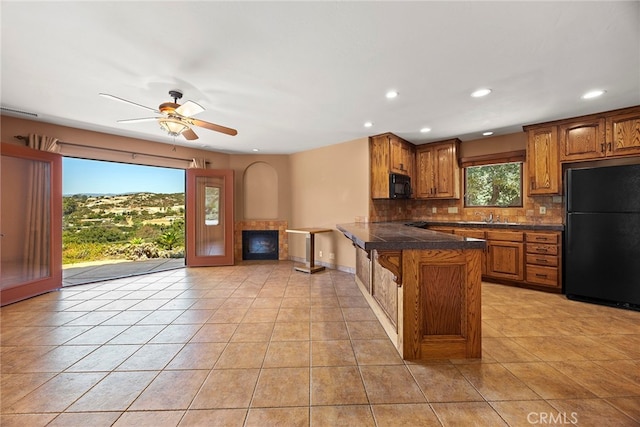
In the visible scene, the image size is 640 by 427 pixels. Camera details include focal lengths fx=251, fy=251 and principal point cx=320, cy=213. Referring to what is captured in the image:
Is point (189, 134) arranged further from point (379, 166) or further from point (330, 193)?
point (379, 166)

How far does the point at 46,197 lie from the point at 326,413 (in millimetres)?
4858

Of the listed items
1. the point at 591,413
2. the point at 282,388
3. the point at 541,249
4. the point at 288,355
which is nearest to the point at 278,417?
the point at 282,388

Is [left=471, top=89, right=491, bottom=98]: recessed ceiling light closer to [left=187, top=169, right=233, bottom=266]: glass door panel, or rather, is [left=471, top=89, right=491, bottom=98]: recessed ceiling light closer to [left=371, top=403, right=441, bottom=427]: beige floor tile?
[left=371, top=403, right=441, bottom=427]: beige floor tile

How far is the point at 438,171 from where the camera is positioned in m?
4.86

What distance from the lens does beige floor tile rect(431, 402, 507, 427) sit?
55.9 inches

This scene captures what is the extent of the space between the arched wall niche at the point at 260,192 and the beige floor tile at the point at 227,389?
4.28m

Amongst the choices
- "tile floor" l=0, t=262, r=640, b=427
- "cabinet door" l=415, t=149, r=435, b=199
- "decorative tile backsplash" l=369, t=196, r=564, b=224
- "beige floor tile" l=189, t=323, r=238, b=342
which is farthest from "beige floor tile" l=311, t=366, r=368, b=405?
"cabinet door" l=415, t=149, r=435, b=199

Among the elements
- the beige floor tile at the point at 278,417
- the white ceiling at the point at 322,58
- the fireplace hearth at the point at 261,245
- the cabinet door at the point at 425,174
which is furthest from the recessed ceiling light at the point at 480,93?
the fireplace hearth at the point at 261,245

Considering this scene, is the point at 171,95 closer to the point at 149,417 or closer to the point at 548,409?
the point at 149,417

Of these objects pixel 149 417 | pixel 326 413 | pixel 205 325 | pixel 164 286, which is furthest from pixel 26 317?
pixel 326 413

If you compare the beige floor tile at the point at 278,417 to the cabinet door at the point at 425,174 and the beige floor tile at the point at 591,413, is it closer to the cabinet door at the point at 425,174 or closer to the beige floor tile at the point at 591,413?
the beige floor tile at the point at 591,413

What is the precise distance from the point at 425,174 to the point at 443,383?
13.2 ft

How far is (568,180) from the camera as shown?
3.34 meters

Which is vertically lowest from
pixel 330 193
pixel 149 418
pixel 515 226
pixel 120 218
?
pixel 149 418
